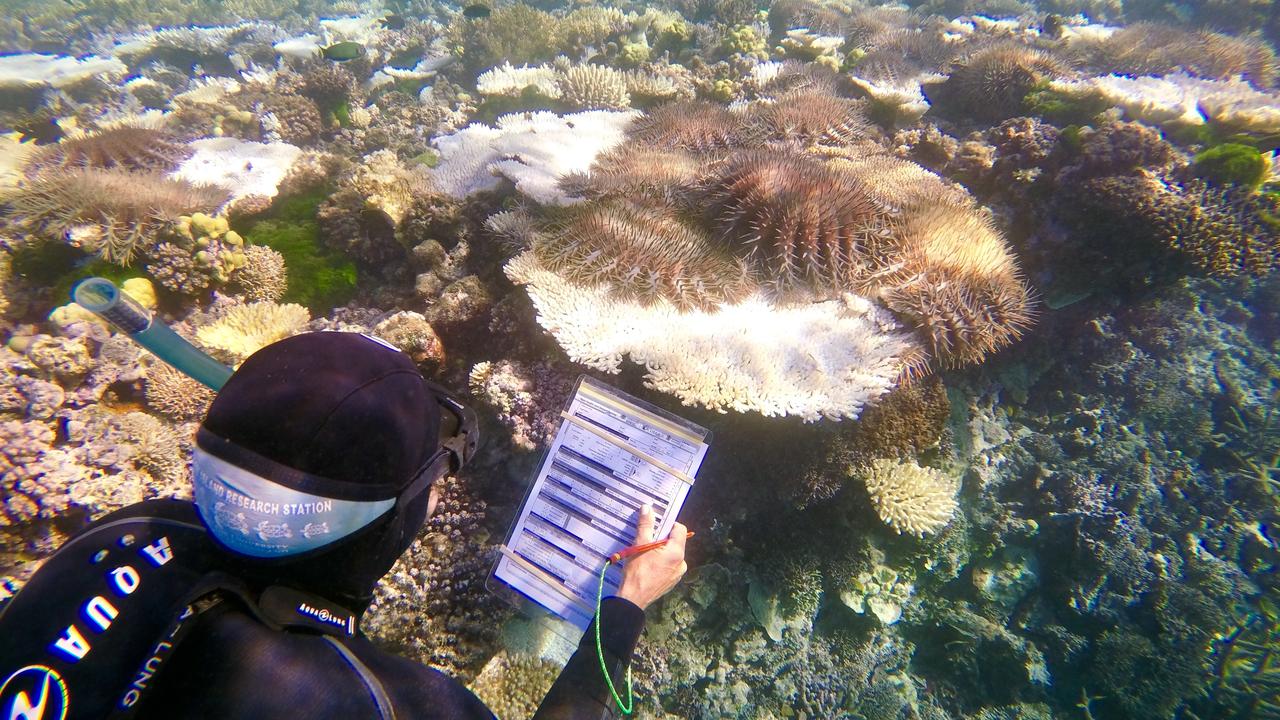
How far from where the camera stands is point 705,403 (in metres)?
3.04

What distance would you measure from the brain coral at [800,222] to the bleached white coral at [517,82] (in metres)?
4.14

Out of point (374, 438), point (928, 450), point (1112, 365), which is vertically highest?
point (374, 438)

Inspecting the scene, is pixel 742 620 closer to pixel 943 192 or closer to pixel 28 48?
pixel 943 192

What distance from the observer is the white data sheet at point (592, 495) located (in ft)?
9.21

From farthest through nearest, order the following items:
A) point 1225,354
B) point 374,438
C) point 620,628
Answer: point 1225,354, point 620,628, point 374,438

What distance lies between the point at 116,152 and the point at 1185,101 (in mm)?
11518

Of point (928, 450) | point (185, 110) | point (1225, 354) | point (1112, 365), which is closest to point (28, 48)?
point (185, 110)

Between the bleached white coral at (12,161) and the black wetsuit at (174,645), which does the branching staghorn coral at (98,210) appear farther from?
Answer: the black wetsuit at (174,645)

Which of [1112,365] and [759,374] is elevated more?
[759,374]

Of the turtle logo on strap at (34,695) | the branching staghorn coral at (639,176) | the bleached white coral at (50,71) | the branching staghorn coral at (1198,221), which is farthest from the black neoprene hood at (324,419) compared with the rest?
the bleached white coral at (50,71)

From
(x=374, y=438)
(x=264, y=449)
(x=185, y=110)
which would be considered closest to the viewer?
(x=264, y=449)

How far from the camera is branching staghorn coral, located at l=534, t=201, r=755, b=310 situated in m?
3.48

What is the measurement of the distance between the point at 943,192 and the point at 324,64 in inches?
385

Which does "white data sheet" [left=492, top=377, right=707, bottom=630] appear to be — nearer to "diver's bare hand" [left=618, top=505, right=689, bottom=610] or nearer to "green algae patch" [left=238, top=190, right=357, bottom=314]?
"diver's bare hand" [left=618, top=505, right=689, bottom=610]
